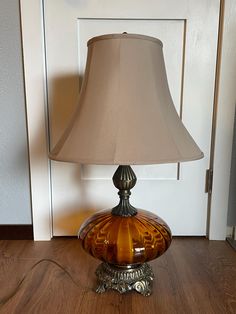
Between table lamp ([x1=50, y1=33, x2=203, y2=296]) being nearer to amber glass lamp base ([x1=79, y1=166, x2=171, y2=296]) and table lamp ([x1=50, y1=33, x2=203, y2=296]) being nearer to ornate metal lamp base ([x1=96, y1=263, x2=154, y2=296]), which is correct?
amber glass lamp base ([x1=79, y1=166, x2=171, y2=296])

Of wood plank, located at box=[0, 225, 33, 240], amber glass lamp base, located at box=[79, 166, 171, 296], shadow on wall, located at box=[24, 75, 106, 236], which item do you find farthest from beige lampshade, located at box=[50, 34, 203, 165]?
wood plank, located at box=[0, 225, 33, 240]

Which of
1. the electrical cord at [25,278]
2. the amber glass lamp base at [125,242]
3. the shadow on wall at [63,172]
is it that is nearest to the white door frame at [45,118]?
the shadow on wall at [63,172]

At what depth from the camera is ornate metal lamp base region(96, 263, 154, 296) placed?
2.26 feet

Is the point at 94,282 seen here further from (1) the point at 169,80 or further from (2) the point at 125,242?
(1) the point at 169,80

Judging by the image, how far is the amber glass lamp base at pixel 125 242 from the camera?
0.65 meters

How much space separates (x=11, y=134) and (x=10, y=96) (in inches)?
5.8

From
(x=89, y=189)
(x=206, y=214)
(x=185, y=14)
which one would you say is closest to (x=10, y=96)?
(x=89, y=189)

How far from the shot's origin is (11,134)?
95cm

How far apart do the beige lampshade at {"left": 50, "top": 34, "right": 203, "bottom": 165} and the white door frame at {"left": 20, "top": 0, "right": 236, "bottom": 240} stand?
394 mm

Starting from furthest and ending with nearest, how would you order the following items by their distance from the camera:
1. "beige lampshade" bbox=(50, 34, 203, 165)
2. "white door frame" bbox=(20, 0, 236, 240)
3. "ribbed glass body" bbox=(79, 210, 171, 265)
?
"white door frame" bbox=(20, 0, 236, 240) < "ribbed glass body" bbox=(79, 210, 171, 265) < "beige lampshade" bbox=(50, 34, 203, 165)

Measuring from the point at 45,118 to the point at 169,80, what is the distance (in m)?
0.51

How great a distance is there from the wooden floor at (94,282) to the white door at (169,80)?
14 centimetres

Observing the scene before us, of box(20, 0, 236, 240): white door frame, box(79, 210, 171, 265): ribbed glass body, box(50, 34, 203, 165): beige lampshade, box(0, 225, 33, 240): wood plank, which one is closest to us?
box(50, 34, 203, 165): beige lampshade

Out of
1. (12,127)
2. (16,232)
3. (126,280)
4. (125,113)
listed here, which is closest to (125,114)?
(125,113)
